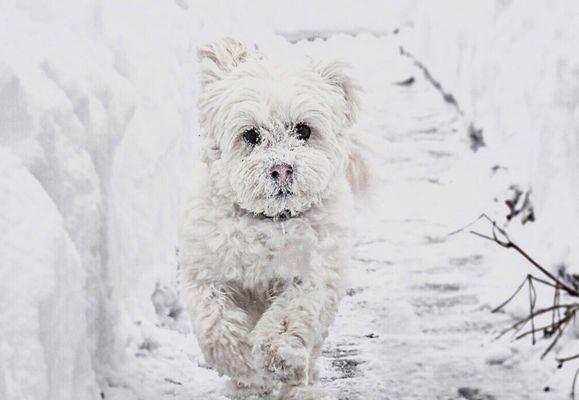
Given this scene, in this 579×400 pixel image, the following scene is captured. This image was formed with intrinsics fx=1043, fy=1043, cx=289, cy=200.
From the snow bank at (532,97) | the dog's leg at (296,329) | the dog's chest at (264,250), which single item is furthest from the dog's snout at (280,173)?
the snow bank at (532,97)

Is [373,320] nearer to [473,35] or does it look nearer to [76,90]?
[76,90]

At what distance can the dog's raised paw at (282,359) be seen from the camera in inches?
170

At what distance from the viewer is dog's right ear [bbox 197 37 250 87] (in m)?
4.81

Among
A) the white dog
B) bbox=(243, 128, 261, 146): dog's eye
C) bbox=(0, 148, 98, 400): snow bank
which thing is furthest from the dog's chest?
bbox=(0, 148, 98, 400): snow bank

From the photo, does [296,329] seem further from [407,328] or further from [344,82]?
[407,328]

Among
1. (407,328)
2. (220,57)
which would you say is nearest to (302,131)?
(220,57)

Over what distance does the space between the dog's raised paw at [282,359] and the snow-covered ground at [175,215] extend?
67 centimetres

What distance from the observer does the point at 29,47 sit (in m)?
4.42

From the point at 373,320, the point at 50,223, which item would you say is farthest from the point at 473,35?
the point at 50,223

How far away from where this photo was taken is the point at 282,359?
4.32 m

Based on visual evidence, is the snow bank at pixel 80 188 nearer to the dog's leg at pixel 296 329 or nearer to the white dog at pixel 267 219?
the white dog at pixel 267 219

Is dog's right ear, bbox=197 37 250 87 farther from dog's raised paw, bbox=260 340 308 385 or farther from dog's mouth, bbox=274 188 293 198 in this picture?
dog's raised paw, bbox=260 340 308 385

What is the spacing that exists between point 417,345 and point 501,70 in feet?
13.6

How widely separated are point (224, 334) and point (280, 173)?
73 cm
